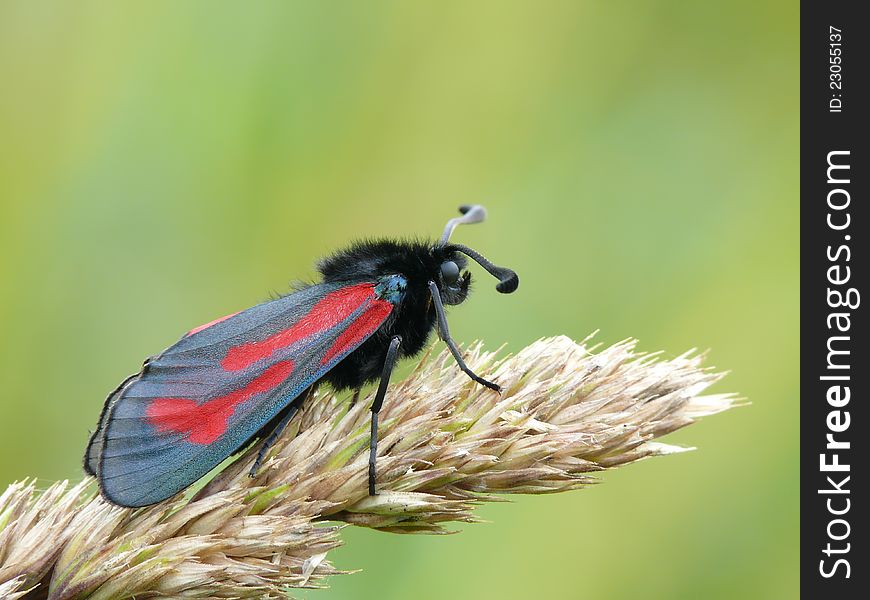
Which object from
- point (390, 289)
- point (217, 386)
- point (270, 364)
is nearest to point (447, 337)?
point (390, 289)

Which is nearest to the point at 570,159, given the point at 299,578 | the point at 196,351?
the point at 196,351

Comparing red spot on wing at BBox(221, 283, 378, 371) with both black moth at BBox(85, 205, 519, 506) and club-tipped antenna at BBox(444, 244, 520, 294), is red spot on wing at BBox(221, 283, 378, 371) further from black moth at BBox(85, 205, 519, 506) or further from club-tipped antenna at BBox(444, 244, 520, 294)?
club-tipped antenna at BBox(444, 244, 520, 294)

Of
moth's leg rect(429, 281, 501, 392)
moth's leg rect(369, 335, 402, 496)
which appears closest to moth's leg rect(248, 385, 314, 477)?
moth's leg rect(369, 335, 402, 496)

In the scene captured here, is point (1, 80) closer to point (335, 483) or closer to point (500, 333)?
point (500, 333)

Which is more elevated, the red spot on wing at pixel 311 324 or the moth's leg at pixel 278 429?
the red spot on wing at pixel 311 324

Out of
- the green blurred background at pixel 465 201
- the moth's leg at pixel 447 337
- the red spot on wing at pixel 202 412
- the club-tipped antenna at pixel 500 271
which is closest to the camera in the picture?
the red spot on wing at pixel 202 412

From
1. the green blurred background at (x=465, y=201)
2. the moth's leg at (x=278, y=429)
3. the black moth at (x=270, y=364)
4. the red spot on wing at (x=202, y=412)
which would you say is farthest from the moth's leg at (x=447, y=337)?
the green blurred background at (x=465, y=201)

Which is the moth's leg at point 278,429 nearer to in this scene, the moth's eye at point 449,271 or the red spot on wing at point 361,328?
the red spot on wing at point 361,328
